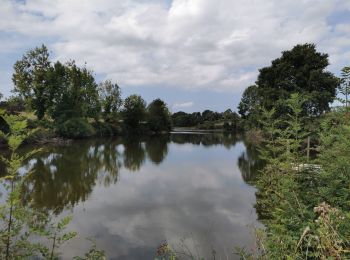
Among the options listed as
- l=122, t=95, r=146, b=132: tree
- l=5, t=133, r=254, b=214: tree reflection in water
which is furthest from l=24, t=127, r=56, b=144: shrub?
l=122, t=95, r=146, b=132: tree

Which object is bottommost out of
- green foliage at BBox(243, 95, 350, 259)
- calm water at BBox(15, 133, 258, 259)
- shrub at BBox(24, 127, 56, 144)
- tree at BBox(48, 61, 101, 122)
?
calm water at BBox(15, 133, 258, 259)

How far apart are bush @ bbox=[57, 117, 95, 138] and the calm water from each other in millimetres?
18932

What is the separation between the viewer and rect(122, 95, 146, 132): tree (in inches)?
2329

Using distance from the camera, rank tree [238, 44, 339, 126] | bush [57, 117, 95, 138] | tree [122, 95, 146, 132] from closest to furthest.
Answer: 1. tree [238, 44, 339, 126]
2. bush [57, 117, 95, 138]
3. tree [122, 95, 146, 132]

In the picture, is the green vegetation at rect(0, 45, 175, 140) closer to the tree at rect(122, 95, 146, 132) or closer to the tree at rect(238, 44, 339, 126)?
the tree at rect(122, 95, 146, 132)

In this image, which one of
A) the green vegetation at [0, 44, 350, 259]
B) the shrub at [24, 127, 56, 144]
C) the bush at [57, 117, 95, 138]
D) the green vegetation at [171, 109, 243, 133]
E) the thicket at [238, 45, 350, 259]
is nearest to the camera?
the thicket at [238, 45, 350, 259]

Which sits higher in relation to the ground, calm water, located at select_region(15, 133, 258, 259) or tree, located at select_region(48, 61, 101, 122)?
tree, located at select_region(48, 61, 101, 122)

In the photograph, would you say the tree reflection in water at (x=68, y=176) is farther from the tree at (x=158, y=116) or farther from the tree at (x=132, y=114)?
the tree at (x=158, y=116)

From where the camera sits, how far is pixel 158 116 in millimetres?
67188

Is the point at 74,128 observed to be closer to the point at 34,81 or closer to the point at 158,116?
the point at 34,81

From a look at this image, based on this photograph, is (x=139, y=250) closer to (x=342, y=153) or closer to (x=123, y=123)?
(x=342, y=153)

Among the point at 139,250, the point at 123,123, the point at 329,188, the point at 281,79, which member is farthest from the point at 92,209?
the point at 123,123

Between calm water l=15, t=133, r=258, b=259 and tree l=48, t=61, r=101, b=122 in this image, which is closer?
calm water l=15, t=133, r=258, b=259

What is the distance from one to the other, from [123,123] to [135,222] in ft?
166
